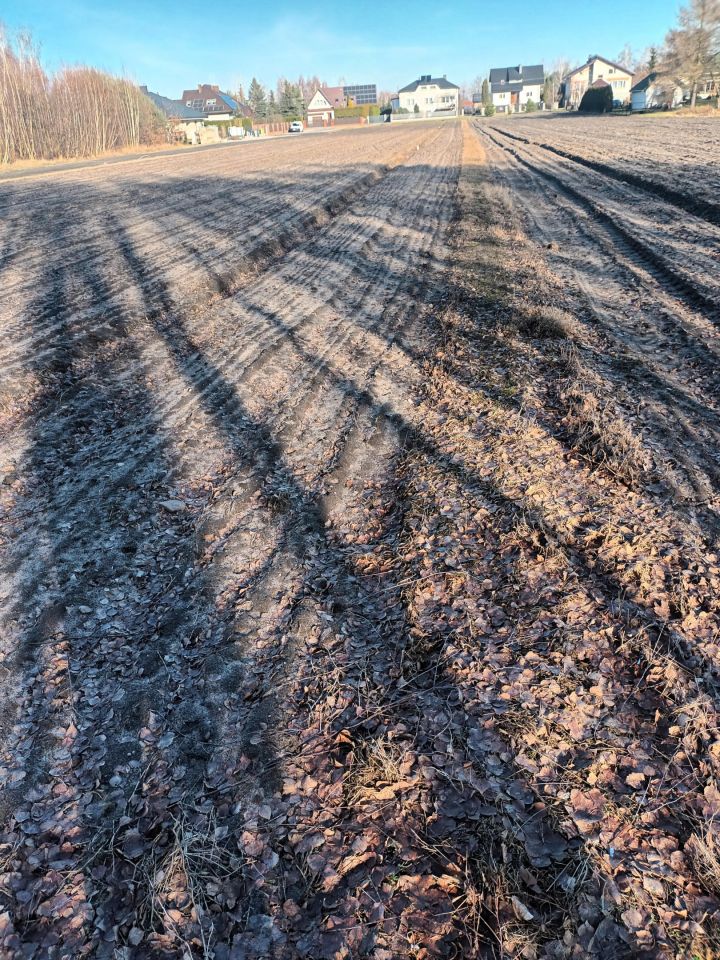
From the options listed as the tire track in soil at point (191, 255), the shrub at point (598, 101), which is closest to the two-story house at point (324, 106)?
the shrub at point (598, 101)

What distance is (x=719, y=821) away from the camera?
105 inches

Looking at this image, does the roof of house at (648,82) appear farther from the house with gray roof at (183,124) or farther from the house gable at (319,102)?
the house gable at (319,102)

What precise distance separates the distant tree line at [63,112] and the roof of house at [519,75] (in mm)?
113136

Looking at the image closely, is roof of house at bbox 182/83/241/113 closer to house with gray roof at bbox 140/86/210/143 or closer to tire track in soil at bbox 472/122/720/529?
house with gray roof at bbox 140/86/210/143

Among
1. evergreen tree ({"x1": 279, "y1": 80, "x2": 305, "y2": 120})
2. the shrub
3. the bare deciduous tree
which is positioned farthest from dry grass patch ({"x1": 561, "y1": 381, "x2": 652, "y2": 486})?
evergreen tree ({"x1": 279, "y1": 80, "x2": 305, "y2": 120})

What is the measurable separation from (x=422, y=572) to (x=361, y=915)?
2.25m

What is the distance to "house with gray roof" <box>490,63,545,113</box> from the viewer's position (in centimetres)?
13525

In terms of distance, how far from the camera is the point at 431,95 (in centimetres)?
12588

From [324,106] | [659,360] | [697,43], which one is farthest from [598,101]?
[659,360]

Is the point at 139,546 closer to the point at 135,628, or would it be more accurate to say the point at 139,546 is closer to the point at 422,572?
the point at 135,628

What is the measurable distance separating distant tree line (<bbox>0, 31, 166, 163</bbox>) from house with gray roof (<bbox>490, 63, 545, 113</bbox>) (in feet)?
355

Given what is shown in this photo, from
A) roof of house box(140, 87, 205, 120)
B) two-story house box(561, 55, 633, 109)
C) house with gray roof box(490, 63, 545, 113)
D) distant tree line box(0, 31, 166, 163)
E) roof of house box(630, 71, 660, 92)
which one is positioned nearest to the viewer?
distant tree line box(0, 31, 166, 163)

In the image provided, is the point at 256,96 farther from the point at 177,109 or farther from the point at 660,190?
the point at 660,190

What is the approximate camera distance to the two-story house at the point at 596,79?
104938 millimetres
